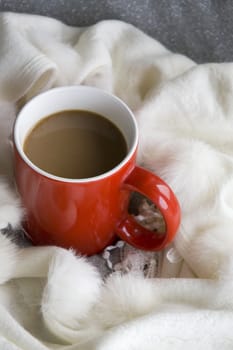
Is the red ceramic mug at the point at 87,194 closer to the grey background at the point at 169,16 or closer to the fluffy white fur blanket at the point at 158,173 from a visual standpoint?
the fluffy white fur blanket at the point at 158,173

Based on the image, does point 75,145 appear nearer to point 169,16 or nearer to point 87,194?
point 87,194

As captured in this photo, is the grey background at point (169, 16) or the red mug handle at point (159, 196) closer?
the red mug handle at point (159, 196)

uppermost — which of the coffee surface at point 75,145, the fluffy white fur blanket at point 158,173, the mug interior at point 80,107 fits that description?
the mug interior at point 80,107

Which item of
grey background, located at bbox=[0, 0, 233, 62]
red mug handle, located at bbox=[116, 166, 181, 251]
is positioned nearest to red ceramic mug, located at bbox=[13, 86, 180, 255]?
red mug handle, located at bbox=[116, 166, 181, 251]

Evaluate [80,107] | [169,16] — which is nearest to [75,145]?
[80,107]

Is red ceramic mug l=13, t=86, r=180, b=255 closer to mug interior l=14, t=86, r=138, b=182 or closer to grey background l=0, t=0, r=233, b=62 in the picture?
mug interior l=14, t=86, r=138, b=182

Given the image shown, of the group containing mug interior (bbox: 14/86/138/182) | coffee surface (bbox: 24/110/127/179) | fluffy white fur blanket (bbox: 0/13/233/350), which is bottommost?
fluffy white fur blanket (bbox: 0/13/233/350)

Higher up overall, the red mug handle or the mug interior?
the mug interior

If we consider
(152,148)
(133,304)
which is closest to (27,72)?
(152,148)

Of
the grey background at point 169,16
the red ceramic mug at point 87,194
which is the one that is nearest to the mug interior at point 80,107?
the red ceramic mug at point 87,194
